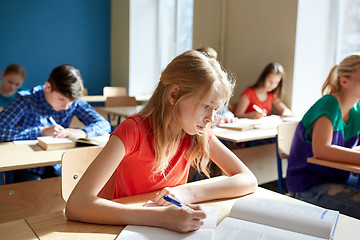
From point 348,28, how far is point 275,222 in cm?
312

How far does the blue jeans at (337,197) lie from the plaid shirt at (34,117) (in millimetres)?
1376

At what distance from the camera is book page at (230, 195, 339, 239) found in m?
0.88

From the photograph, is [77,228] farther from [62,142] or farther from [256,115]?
[256,115]

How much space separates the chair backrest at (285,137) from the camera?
7.38 ft

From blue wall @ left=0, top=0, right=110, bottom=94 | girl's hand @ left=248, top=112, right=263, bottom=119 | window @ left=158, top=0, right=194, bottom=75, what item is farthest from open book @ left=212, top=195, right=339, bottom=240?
blue wall @ left=0, top=0, right=110, bottom=94

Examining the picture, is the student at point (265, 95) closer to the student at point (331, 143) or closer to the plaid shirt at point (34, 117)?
the student at point (331, 143)

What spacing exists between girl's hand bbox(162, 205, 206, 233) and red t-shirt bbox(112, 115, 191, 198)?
31cm

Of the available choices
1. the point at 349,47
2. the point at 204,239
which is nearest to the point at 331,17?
the point at 349,47

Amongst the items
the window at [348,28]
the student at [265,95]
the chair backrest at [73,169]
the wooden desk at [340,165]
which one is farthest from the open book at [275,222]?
the window at [348,28]

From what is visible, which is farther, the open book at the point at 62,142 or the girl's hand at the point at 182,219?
the open book at the point at 62,142

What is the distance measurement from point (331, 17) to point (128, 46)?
3430mm

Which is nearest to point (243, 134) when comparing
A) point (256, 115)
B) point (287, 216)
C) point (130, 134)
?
point (256, 115)

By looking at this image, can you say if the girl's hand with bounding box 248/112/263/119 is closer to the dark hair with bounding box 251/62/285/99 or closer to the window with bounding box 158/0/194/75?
the dark hair with bounding box 251/62/285/99

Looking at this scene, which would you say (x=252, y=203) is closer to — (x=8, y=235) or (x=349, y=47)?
(x=8, y=235)
